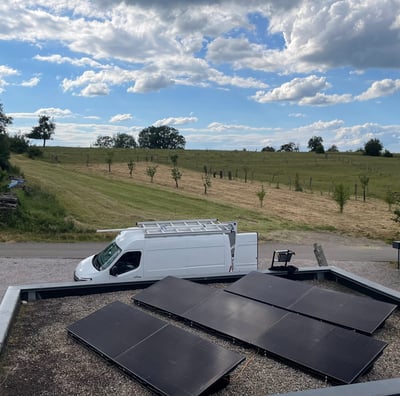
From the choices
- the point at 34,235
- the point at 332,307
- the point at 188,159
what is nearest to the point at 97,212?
the point at 34,235

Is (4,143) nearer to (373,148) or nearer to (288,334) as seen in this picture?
(288,334)

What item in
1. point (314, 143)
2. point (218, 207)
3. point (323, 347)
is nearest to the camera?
point (323, 347)

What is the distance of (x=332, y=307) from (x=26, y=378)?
4.63 m

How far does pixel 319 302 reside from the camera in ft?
24.4

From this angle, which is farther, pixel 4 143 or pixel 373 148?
pixel 373 148

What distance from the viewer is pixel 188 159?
266 feet

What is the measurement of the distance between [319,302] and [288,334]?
4.50 feet

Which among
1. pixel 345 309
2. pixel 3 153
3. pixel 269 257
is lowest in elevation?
pixel 269 257

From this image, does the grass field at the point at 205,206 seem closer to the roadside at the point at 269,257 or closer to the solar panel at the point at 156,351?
the roadside at the point at 269,257

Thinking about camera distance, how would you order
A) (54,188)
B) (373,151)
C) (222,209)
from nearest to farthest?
1. (222,209)
2. (54,188)
3. (373,151)

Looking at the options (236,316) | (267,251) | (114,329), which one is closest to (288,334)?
(236,316)

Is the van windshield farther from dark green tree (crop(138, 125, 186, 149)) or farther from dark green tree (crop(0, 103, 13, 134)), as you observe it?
dark green tree (crop(138, 125, 186, 149))

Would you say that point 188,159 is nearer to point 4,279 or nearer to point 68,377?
point 4,279

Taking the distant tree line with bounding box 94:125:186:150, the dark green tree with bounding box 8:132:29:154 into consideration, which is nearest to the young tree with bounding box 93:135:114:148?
the distant tree line with bounding box 94:125:186:150
